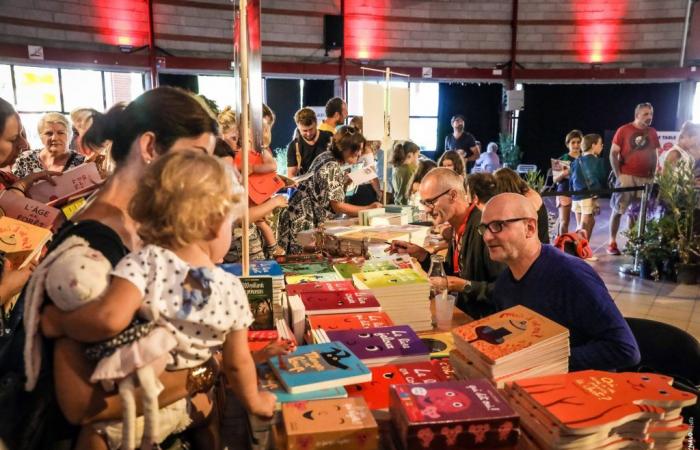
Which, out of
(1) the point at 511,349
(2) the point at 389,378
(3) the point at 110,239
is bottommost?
(2) the point at 389,378

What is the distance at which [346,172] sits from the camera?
4395mm

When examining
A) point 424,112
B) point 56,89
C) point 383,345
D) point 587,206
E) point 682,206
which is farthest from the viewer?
point 424,112

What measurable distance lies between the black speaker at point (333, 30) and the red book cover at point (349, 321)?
10.5 metres

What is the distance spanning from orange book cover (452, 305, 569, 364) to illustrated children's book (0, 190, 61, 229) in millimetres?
1955

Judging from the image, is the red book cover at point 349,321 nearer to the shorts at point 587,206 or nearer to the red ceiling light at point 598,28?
the shorts at point 587,206

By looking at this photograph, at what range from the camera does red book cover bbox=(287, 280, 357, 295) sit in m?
2.20

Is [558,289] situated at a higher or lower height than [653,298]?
higher

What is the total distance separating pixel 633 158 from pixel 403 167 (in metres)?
3.75

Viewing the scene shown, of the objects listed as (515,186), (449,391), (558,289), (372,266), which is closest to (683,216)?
(515,186)

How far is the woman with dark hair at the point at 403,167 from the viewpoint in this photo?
234 inches

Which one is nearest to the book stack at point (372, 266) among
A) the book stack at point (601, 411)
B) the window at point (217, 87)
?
the book stack at point (601, 411)

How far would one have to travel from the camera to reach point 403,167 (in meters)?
6.05

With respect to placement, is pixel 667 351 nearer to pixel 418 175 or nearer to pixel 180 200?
pixel 180 200

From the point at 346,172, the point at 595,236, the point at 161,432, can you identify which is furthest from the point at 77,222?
the point at 595,236
